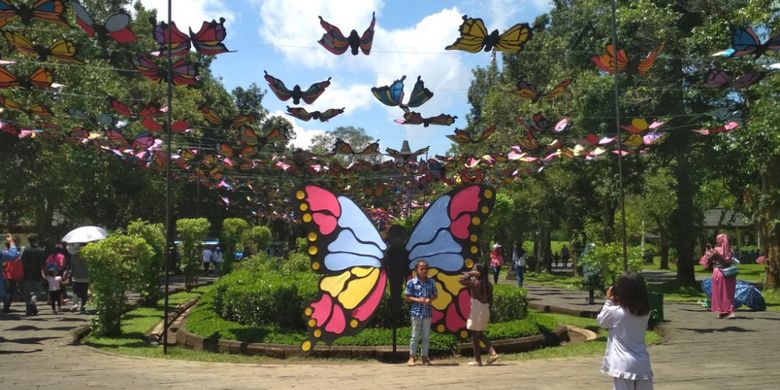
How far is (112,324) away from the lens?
12.4 meters

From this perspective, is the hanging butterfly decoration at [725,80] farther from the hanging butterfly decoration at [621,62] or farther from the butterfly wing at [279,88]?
the butterfly wing at [279,88]

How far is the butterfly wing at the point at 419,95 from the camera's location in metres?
12.2

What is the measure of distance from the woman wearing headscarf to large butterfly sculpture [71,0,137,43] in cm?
1257

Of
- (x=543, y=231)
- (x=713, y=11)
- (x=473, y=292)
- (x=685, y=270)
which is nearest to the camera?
(x=473, y=292)

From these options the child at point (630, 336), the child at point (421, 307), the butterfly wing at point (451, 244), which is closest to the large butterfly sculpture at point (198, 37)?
the butterfly wing at point (451, 244)

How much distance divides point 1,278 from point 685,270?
22.7 metres

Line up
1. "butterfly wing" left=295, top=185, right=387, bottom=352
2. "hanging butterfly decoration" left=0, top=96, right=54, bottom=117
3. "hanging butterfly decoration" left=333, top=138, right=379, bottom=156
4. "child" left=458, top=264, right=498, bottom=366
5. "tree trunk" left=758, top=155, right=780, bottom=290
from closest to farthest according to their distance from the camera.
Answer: "child" left=458, top=264, right=498, bottom=366 < "butterfly wing" left=295, top=185, right=387, bottom=352 < "hanging butterfly decoration" left=0, top=96, right=54, bottom=117 < "hanging butterfly decoration" left=333, top=138, right=379, bottom=156 < "tree trunk" left=758, top=155, right=780, bottom=290

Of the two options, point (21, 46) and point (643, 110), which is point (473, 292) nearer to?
point (21, 46)

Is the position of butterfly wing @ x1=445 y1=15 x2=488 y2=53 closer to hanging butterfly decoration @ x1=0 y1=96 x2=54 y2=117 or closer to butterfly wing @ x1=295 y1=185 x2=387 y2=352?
butterfly wing @ x1=295 y1=185 x2=387 y2=352

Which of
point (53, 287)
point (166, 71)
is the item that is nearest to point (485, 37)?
point (166, 71)

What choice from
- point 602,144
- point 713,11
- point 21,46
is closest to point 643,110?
point 713,11

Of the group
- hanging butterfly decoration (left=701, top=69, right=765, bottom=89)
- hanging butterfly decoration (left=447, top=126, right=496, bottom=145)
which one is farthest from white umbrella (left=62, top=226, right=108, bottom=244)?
hanging butterfly decoration (left=701, top=69, right=765, bottom=89)

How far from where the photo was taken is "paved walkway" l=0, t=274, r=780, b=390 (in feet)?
26.6

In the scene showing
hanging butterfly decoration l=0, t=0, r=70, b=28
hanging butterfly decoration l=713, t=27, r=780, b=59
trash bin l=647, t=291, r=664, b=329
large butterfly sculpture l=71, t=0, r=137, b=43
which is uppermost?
hanging butterfly decoration l=0, t=0, r=70, b=28
